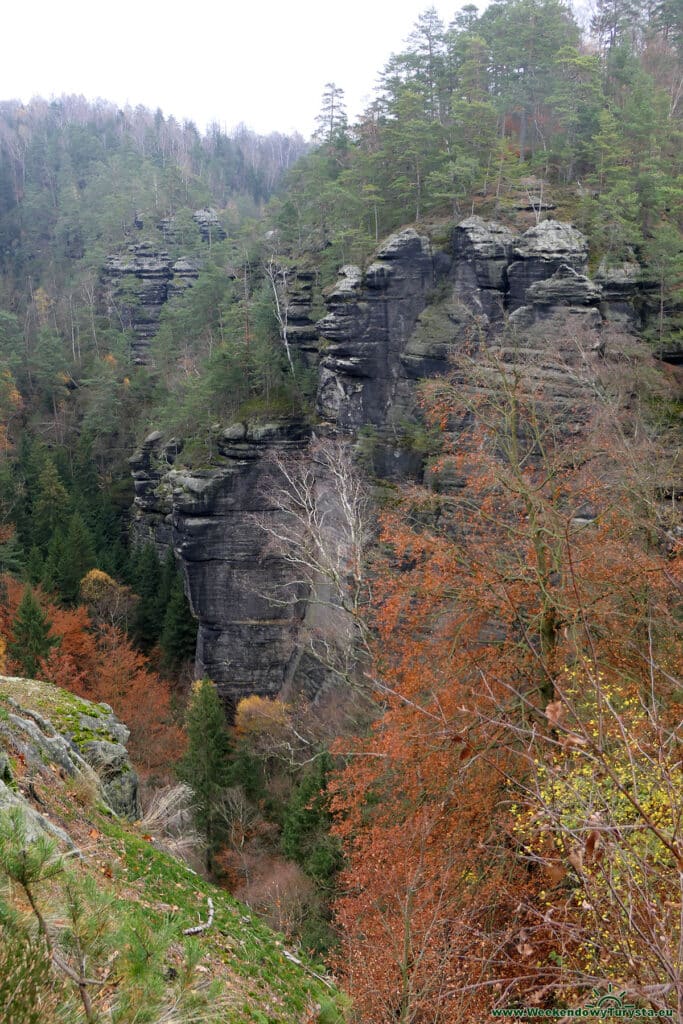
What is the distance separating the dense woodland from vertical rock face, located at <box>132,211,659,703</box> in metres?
1.23

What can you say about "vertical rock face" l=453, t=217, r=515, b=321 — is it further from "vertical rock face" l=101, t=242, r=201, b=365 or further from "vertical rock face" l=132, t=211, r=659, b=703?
"vertical rock face" l=101, t=242, r=201, b=365

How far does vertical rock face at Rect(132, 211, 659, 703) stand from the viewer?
2102 cm

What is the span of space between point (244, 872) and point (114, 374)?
1271 inches

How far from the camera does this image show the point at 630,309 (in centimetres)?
2117

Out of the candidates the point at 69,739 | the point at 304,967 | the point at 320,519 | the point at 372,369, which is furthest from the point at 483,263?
the point at 304,967

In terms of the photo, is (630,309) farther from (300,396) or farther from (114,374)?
(114,374)

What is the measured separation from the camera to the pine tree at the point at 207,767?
19.8 meters

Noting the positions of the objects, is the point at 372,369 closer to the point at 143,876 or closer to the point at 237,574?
the point at 237,574

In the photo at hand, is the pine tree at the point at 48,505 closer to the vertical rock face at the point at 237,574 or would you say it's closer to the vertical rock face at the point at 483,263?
the vertical rock face at the point at 237,574

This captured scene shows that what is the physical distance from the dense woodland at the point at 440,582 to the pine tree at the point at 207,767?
0.31 ft

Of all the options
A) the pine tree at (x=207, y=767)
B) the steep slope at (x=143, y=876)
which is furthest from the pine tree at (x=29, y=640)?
the steep slope at (x=143, y=876)

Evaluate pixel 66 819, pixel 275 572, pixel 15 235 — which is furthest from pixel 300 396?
pixel 15 235

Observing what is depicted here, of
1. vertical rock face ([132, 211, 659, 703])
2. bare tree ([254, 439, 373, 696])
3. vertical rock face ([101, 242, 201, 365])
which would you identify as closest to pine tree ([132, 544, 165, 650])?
vertical rock face ([132, 211, 659, 703])

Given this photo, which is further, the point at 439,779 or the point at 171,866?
the point at 439,779
